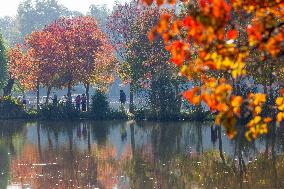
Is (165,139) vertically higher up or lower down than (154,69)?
lower down

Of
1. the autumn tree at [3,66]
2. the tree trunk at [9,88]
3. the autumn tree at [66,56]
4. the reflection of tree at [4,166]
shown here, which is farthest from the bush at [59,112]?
the reflection of tree at [4,166]

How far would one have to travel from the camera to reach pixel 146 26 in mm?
58844

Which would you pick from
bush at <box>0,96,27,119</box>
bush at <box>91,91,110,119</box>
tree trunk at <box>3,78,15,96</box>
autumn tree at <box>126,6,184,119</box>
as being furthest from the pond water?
tree trunk at <box>3,78,15,96</box>

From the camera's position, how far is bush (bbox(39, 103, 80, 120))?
56625 mm

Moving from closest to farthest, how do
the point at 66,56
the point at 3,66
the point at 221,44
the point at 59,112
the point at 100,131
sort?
1. the point at 221,44
2. the point at 100,131
3. the point at 59,112
4. the point at 66,56
5. the point at 3,66

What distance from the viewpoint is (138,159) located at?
2927cm

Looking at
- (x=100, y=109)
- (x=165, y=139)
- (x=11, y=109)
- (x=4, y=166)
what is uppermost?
(x=11, y=109)

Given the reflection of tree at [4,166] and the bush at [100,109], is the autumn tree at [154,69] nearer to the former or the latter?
the bush at [100,109]

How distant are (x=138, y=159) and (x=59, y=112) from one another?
28.5 m

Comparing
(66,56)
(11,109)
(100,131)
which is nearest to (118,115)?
(66,56)

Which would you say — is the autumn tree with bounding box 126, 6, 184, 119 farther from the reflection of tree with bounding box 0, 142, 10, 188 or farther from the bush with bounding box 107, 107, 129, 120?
the reflection of tree with bounding box 0, 142, 10, 188

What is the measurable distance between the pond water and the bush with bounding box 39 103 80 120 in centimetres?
1072

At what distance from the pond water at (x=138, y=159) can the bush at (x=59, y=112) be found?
35.2 feet

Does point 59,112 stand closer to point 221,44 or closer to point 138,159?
point 138,159
